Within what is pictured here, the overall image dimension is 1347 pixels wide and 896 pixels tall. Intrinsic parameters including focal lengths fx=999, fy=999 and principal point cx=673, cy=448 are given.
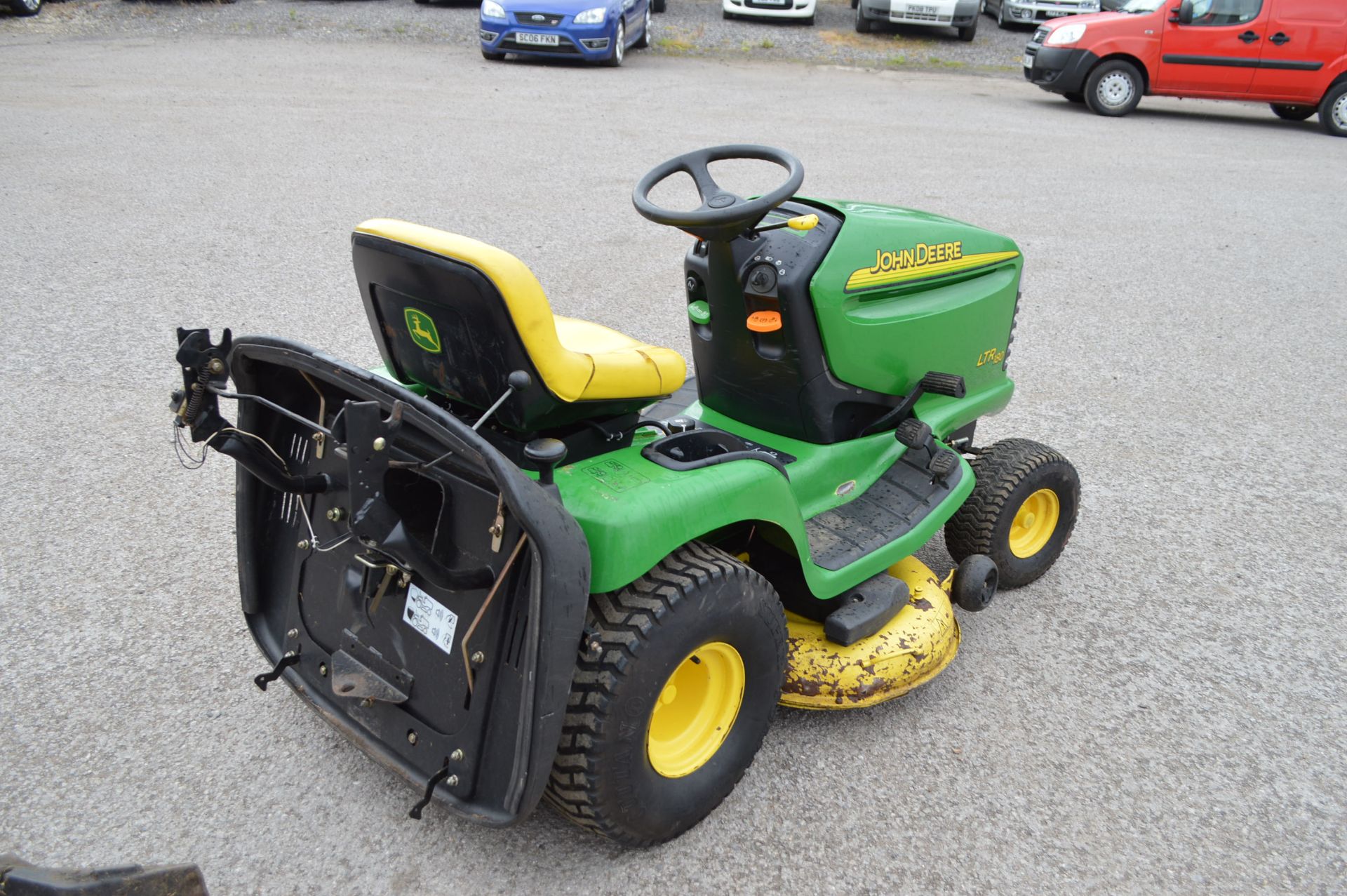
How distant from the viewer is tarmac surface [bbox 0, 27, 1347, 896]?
7.24 ft

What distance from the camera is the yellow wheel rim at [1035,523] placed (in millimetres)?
3211

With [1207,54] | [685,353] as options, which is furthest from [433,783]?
[1207,54]

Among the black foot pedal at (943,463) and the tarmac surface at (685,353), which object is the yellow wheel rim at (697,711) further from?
the black foot pedal at (943,463)

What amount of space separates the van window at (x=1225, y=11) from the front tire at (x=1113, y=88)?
2.53 feet

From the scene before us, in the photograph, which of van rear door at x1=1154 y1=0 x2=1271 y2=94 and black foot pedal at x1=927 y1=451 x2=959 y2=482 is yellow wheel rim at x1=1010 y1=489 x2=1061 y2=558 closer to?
black foot pedal at x1=927 y1=451 x2=959 y2=482

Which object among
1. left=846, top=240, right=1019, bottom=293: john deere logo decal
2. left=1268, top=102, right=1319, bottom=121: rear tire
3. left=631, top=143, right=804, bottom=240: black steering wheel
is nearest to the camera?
left=631, top=143, right=804, bottom=240: black steering wheel

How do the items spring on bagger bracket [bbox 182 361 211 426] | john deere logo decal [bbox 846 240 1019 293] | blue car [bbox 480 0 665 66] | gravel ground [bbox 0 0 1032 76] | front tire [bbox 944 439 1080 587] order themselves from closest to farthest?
spring on bagger bracket [bbox 182 361 211 426]
john deere logo decal [bbox 846 240 1019 293]
front tire [bbox 944 439 1080 587]
blue car [bbox 480 0 665 66]
gravel ground [bbox 0 0 1032 76]

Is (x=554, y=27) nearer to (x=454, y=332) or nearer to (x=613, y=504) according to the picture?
(x=454, y=332)

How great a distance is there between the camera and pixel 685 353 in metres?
4.84

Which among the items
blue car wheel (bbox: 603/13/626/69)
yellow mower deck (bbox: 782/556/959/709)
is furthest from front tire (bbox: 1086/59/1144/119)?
yellow mower deck (bbox: 782/556/959/709)

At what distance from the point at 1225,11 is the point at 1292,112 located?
221 cm

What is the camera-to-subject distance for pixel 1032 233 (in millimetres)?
6820

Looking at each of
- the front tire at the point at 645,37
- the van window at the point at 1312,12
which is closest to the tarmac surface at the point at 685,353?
the van window at the point at 1312,12

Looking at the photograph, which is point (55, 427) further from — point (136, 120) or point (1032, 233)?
point (1032, 233)
